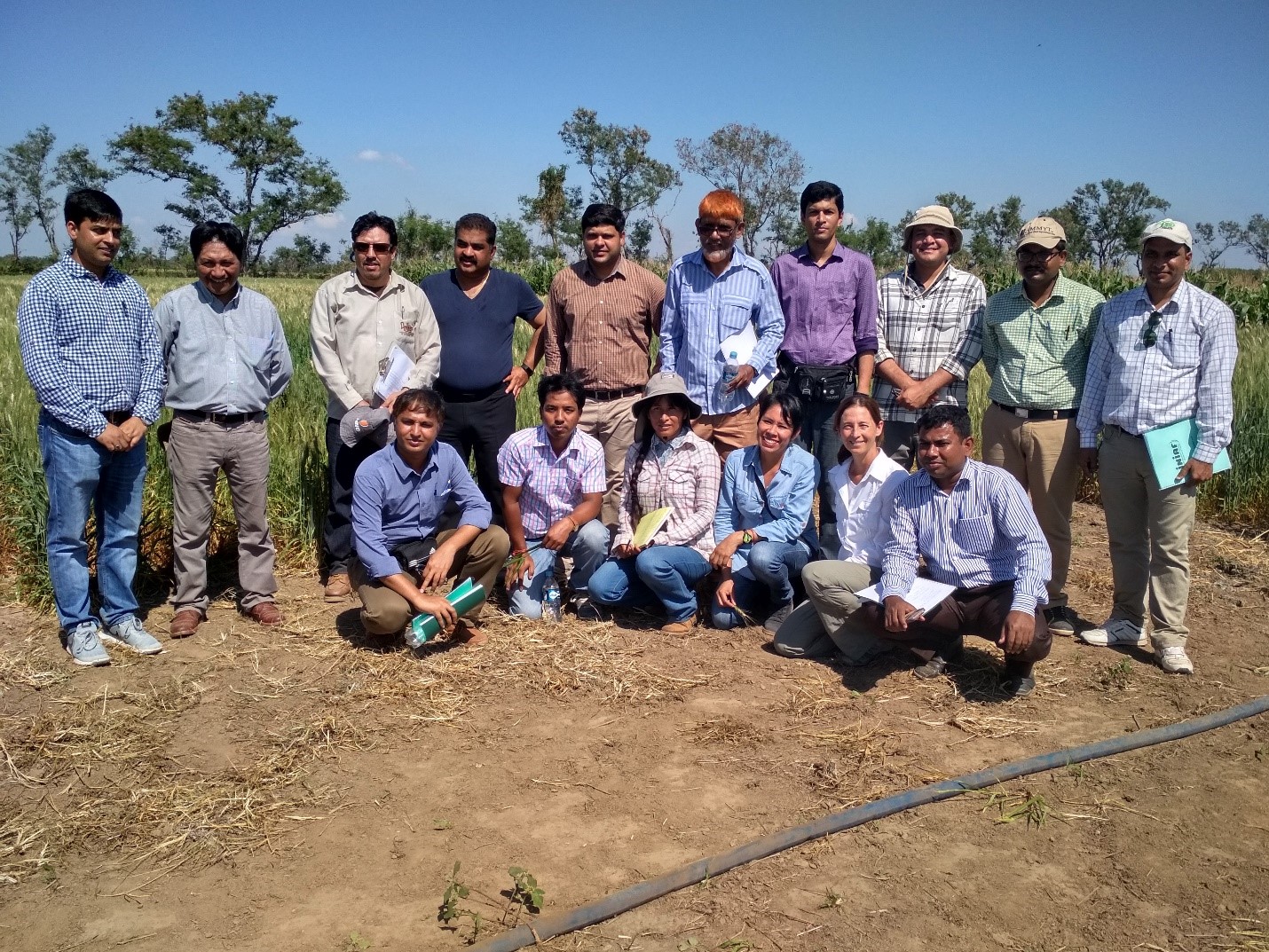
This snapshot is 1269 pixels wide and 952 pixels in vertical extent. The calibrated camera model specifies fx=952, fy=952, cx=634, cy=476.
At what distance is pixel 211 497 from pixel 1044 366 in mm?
4307

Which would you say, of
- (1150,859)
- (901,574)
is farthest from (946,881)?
(901,574)

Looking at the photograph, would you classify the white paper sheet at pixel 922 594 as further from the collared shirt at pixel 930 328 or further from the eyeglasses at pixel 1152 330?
the eyeglasses at pixel 1152 330

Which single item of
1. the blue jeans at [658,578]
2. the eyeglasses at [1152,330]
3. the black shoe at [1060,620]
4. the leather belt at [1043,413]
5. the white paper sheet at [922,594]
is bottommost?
the black shoe at [1060,620]

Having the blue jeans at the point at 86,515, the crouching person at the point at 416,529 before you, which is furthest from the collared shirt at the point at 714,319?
the blue jeans at the point at 86,515

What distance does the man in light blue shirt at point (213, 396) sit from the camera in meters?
4.75

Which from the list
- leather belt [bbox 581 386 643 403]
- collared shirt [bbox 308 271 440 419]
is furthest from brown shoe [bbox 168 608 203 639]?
leather belt [bbox 581 386 643 403]

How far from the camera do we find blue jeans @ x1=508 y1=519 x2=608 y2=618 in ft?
16.6

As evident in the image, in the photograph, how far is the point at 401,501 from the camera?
4.78 metres

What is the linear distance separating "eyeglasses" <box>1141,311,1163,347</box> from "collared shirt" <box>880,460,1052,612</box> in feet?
3.21

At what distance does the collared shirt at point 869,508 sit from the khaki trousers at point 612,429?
1306 mm

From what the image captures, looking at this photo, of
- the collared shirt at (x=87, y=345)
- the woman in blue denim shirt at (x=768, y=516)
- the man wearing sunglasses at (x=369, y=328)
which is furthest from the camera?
the man wearing sunglasses at (x=369, y=328)

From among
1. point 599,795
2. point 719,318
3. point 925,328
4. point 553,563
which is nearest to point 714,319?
point 719,318

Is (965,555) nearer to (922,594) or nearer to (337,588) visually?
(922,594)

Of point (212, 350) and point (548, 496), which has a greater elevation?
point (212, 350)
